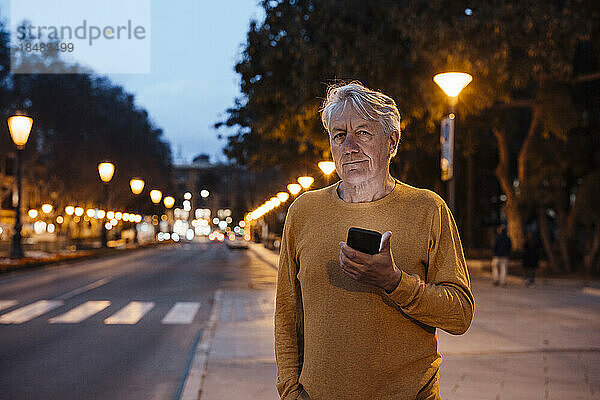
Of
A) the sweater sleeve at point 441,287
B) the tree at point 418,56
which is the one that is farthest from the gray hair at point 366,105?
the tree at point 418,56

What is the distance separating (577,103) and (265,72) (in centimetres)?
1083

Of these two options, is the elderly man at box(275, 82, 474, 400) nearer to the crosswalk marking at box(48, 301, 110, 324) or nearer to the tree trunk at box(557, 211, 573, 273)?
the crosswalk marking at box(48, 301, 110, 324)

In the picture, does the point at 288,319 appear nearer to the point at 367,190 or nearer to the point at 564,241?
the point at 367,190

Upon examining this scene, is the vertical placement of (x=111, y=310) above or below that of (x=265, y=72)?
below

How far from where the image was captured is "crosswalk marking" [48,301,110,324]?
559 inches

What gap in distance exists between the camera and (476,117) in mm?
24938

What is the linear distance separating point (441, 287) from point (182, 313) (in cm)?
1391

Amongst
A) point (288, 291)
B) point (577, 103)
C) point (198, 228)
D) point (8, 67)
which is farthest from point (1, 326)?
point (198, 228)

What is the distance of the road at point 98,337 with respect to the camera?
326 inches

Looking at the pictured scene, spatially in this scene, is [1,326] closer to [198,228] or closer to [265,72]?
[265,72]

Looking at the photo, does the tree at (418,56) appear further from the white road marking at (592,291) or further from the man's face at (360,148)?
the man's face at (360,148)

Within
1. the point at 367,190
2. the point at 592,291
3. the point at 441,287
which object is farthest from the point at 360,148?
the point at 592,291

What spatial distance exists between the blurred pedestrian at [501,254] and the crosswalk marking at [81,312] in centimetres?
1133

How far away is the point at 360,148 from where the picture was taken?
2621mm
